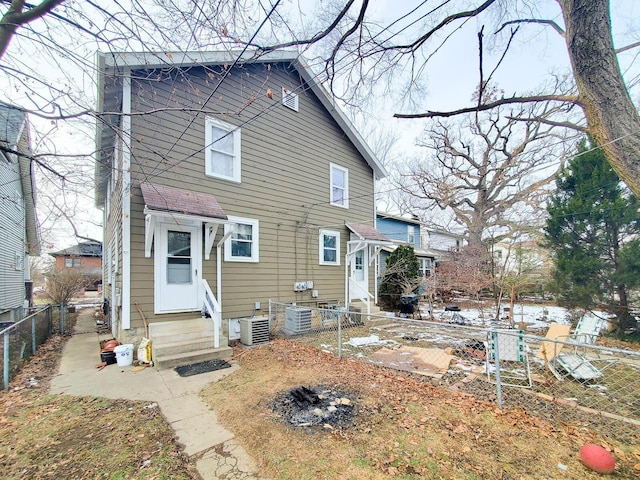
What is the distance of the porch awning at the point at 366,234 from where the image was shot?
10.0m

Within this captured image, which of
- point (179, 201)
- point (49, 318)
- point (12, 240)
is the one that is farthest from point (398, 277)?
point (12, 240)

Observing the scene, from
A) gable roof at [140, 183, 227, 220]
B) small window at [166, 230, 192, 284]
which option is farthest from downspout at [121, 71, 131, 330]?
small window at [166, 230, 192, 284]

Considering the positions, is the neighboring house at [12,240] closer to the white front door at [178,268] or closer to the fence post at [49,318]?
the fence post at [49,318]

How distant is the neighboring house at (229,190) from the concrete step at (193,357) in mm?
1026

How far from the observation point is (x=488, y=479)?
2486mm

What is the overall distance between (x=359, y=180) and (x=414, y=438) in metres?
9.24

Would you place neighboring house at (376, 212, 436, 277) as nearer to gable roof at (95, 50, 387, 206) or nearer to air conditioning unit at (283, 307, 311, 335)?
gable roof at (95, 50, 387, 206)

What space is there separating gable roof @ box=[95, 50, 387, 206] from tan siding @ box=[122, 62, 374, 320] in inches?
13.7

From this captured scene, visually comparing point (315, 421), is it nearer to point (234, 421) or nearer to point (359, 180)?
point (234, 421)

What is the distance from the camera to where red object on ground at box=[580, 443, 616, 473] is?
2.56 m

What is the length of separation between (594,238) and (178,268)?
37.5 ft

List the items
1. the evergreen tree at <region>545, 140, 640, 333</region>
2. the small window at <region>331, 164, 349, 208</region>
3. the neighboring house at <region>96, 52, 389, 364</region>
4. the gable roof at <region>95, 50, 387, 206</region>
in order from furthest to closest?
the small window at <region>331, 164, 349, 208</region>, the evergreen tree at <region>545, 140, 640, 333</region>, the neighboring house at <region>96, 52, 389, 364</region>, the gable roof at <region>95, 50, 387, 206</region>

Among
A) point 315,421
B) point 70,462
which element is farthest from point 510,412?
point 70,462

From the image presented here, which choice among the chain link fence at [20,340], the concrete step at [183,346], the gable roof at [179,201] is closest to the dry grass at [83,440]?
the chain link fence at [20,340]
